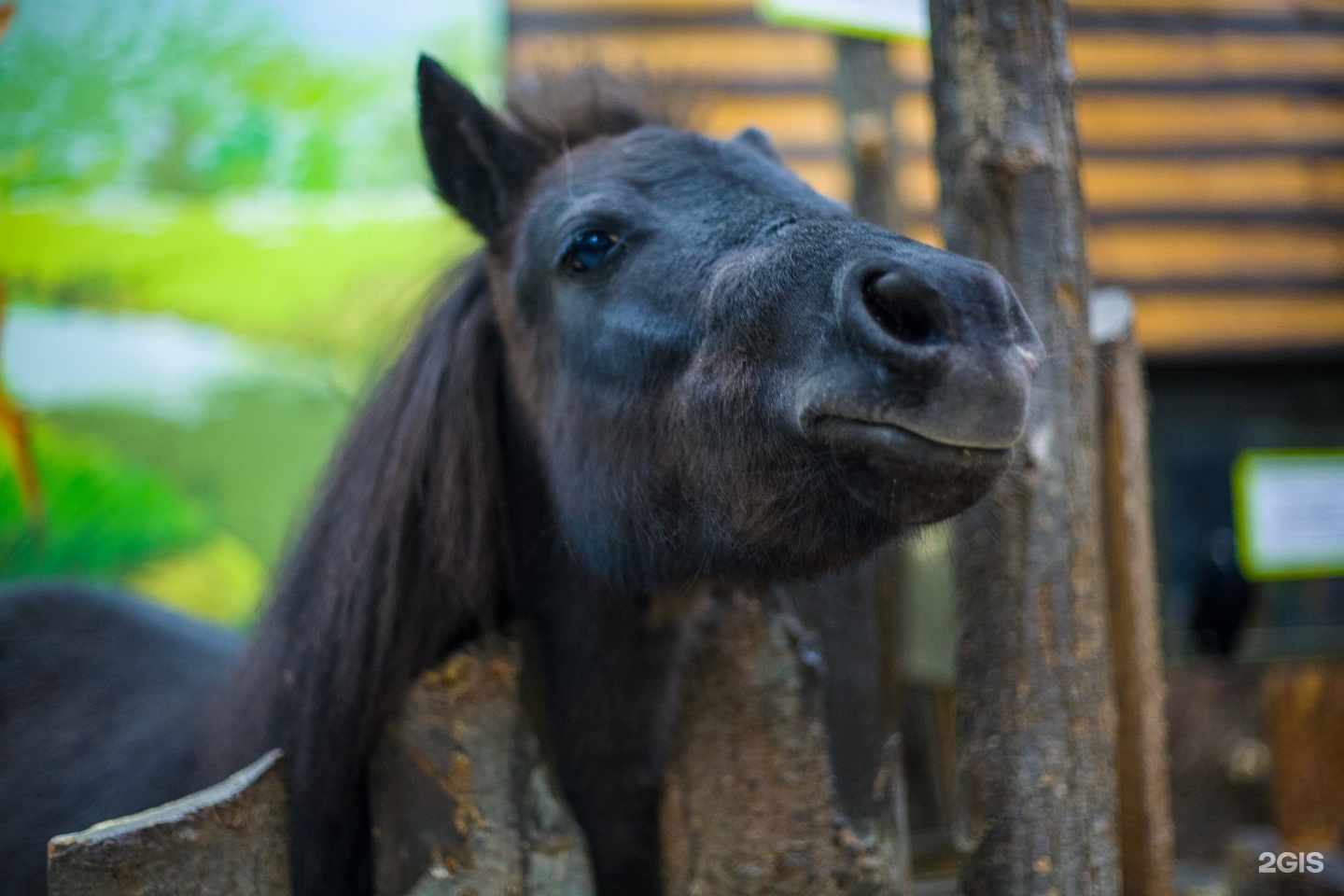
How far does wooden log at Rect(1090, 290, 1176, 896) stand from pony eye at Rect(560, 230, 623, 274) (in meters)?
1.19

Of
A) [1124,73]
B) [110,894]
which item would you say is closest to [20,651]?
[110,894]

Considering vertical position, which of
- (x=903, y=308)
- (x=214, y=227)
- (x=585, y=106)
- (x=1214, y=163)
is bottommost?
(x=903, y=308)

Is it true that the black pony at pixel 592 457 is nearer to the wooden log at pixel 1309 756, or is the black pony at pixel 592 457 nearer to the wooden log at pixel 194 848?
the wooden log at pixel 194 848

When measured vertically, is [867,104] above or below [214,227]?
above

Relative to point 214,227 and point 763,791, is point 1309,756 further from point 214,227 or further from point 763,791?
point 214,227

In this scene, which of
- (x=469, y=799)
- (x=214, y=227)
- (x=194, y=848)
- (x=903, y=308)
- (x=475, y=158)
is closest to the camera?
(x=903, y=308)

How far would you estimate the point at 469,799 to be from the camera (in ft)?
5.77

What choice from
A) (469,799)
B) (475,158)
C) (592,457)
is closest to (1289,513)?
(592,457)

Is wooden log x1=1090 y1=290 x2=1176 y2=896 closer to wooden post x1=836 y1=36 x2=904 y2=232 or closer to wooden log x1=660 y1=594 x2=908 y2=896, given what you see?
wooden log x1=660 y1=594 x2=908 y2=896

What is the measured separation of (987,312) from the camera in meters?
Result: 1.25

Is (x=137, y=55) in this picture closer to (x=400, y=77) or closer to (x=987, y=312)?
(x=400, y=77)

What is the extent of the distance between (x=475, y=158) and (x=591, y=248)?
43 cm

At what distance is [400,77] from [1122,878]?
448 cm

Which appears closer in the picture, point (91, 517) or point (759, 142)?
point (759, 142)
